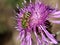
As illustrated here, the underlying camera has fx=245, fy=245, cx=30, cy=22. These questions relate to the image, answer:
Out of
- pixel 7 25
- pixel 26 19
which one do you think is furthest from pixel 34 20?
pixel 7 25

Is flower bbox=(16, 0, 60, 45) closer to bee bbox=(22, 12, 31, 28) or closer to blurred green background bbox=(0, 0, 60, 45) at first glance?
bee bbox=(22, 12, 31, 28)

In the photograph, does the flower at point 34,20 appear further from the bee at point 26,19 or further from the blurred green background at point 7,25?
the blurred green background at point 7,25

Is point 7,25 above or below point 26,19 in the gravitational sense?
below

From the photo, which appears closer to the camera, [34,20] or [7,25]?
[34,20]

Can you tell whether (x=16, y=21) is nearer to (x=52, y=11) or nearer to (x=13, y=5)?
(x=52, y=11)

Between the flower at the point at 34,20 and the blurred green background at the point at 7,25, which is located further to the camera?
the blurred green background at the point at 7,25

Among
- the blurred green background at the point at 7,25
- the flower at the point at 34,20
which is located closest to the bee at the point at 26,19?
the flower at the point at 34,20

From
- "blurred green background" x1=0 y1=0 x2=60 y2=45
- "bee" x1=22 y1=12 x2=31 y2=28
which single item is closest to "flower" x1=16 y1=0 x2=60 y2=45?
"bee" x1=22 y1=12 x2=31 y2=28

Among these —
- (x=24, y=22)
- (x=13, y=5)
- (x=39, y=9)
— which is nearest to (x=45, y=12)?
(x=39, y=9)

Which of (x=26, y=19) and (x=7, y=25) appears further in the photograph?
(x=7, y=25)

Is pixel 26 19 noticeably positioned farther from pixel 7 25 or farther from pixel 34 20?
pixel 7 25

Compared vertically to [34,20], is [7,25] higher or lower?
lower
